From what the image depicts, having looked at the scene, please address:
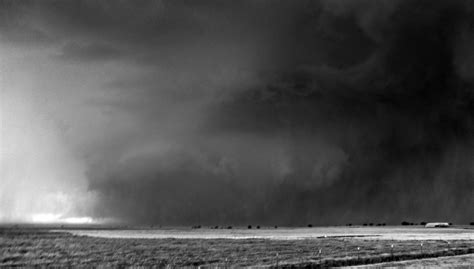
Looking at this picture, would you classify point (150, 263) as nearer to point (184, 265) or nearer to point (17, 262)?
point (184, 265)

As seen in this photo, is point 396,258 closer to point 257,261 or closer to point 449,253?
point 449,253

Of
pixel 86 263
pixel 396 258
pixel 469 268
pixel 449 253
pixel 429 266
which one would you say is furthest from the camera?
pixel 449 253

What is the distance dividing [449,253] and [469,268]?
24970mm

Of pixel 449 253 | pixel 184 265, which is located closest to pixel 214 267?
pixel 184 265

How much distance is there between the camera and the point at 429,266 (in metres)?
52.9

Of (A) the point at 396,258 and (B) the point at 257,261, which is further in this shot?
(A) the point at 396,258

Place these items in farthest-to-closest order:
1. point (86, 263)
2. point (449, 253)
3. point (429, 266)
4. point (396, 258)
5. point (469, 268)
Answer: point (449, 253), point (396, 258), point (86, 263), point (429, 266), point (469, 268)

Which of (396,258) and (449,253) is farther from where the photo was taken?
(449,253)

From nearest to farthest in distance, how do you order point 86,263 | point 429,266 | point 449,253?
point 429,266, point 86,263, point 449,253

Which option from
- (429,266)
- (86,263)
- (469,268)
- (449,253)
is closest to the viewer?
(469,268)

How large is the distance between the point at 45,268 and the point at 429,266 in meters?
42.1

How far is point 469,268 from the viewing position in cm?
4912

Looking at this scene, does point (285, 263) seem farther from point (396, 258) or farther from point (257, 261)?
point (396, 258)

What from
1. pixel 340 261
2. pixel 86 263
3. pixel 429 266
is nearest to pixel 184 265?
pixel 86 263
